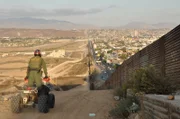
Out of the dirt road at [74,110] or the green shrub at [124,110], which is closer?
the green shrub at [124,110]

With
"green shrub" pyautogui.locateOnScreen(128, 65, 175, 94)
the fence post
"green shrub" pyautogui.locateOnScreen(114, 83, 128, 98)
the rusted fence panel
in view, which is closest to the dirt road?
"green shrub" pyautogui.locateOnScreen(114, 83, 128, 98)

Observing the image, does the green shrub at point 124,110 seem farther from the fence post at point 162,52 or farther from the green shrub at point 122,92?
the green shrub at point 122,92

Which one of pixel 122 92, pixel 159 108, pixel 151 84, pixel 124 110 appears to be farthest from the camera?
pixel 122 92

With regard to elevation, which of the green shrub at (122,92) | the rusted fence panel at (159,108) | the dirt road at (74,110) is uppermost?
the rusted fence panel at (159,108)

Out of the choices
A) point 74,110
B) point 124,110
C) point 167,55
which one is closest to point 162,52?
point 167,55

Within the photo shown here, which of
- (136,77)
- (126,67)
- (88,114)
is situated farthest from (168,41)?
(126,67)

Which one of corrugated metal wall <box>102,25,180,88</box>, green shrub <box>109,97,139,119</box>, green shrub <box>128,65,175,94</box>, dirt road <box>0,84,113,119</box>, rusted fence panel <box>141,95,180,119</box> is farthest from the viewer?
dirt road <box>0,84,113,119</box>

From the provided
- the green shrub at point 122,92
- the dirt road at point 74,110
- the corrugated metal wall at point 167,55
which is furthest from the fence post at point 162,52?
the dirt road at point 74,110

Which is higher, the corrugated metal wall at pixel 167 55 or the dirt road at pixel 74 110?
the corrugated metal wall at pixel 167 55

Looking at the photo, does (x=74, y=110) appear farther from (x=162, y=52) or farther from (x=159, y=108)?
(x=159, y=108)

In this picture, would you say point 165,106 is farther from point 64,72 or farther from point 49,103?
point 64,72

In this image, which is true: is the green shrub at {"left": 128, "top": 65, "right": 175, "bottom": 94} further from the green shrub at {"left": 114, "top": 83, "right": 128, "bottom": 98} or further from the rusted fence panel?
the green shrub at {"left": 114, "top": 83, "right": 128, "bottom": 98}

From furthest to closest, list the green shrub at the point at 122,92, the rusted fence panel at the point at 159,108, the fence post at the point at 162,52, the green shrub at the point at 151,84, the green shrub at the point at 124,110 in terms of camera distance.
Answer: the green shrub at the point at 122,92
the fence post at the point at 162,52
the green shrub at the point at 124,110
the green shrub at the point at 151,84
the rusted fence panel at the point at 159,108

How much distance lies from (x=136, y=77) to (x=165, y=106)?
3.45m
